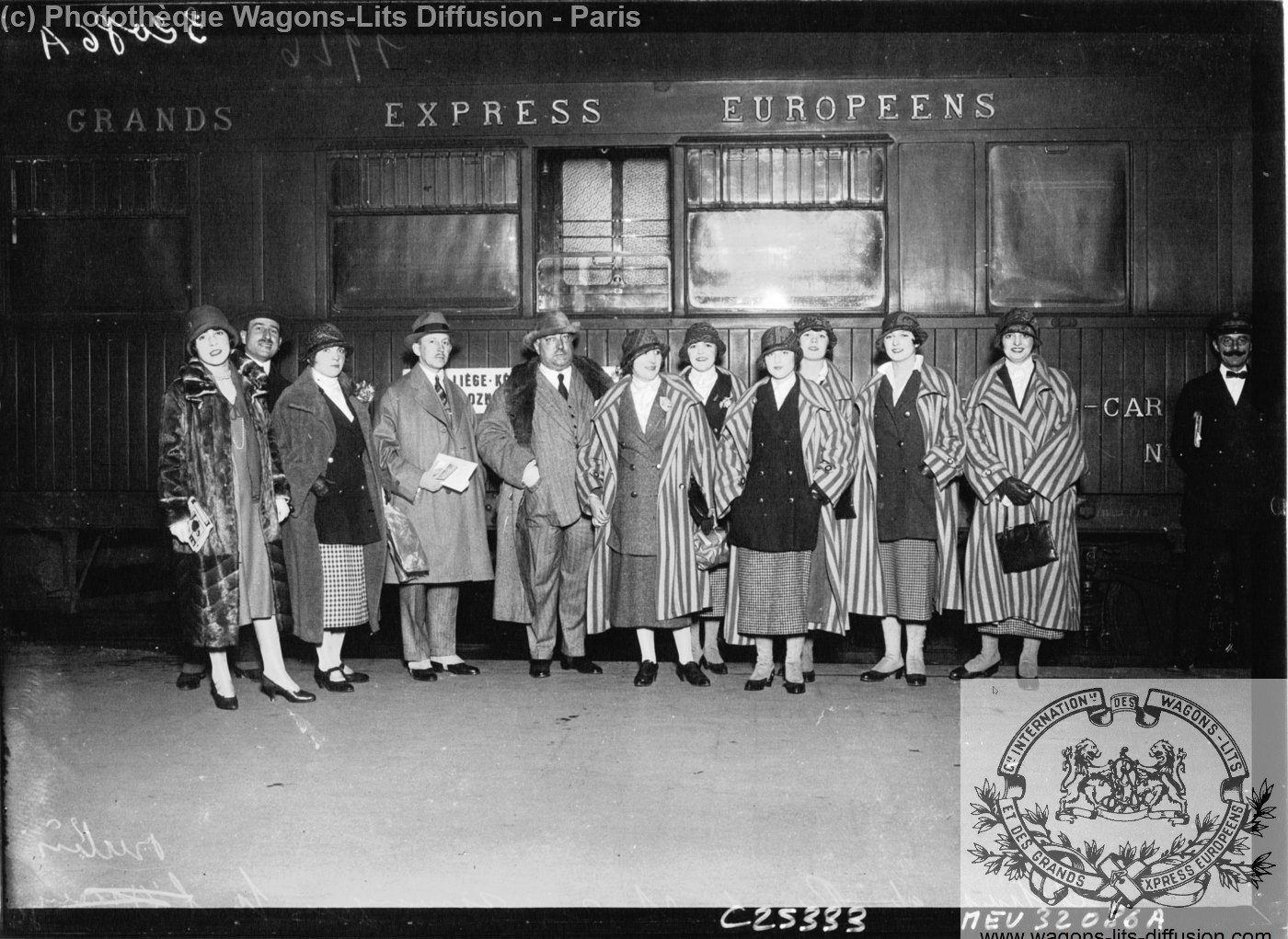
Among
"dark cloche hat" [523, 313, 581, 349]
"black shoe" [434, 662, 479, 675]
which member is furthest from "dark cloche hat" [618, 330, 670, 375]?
"black shoe" [434, 662, 479, 675]

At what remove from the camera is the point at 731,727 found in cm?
459

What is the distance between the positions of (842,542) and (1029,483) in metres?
0.86

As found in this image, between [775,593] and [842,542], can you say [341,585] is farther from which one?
[842,542]

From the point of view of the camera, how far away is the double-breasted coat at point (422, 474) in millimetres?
5422

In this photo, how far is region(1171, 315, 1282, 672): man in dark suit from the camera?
544 cm

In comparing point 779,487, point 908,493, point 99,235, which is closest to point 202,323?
point 99,235

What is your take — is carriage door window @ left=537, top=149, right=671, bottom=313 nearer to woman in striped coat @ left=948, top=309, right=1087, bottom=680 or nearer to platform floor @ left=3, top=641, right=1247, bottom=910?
woman in striped coat @ left=948, top=309, right=1087, bottom=680

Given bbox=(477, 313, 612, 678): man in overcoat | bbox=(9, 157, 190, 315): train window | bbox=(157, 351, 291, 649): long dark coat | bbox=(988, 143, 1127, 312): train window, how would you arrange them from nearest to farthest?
1. bbox=(157, 351, 291, 649): long dark coat
2. bbox=(477, 313, 612, 678): man in overcoat
3. bbox=(988, 143, 1127, 312): train window
4. bbox=(9, 157, 190, 315): train window

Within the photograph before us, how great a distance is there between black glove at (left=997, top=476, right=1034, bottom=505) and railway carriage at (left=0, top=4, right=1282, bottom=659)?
Result: 78cm

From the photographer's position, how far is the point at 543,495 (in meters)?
5.42

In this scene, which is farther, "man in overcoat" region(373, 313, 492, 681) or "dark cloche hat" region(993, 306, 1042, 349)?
"man in overcoat" region(373, 313, 492, 681)

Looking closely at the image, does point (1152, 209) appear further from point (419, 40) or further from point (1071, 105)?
point (419, 40)

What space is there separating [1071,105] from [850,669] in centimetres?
296

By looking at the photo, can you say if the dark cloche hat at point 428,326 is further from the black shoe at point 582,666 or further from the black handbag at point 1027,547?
the black handbag at point 1027,547
